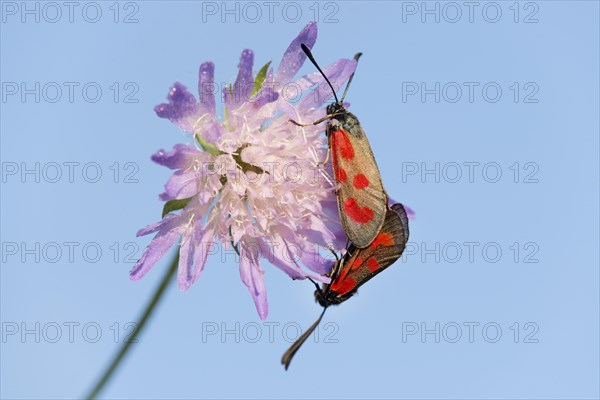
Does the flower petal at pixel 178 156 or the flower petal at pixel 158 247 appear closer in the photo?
the flower petal at pixel 178 156

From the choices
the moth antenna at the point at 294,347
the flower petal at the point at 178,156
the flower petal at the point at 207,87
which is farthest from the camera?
the flower petal at the point at 207,87

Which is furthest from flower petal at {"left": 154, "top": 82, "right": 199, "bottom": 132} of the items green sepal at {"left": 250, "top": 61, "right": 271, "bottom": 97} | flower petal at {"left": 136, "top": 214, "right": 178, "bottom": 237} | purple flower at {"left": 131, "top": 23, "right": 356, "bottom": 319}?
flower petal at {"left": 136, "top": 214, "right": 178, "bottom": 237}

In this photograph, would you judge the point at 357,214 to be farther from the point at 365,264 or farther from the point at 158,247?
the point at 158,247

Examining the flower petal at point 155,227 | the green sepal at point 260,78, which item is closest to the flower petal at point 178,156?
the flower petal at point 155,227

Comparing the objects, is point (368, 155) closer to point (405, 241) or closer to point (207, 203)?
point (405, 241)

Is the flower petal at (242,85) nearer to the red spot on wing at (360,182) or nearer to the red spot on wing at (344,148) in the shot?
the red spot on wing at (344,148)

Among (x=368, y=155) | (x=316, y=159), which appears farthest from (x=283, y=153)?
(x=368, y=155)

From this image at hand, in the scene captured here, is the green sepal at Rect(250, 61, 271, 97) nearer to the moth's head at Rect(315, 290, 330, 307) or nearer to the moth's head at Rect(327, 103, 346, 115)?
the moth's head at Rect(327, 103, 346, 115)
